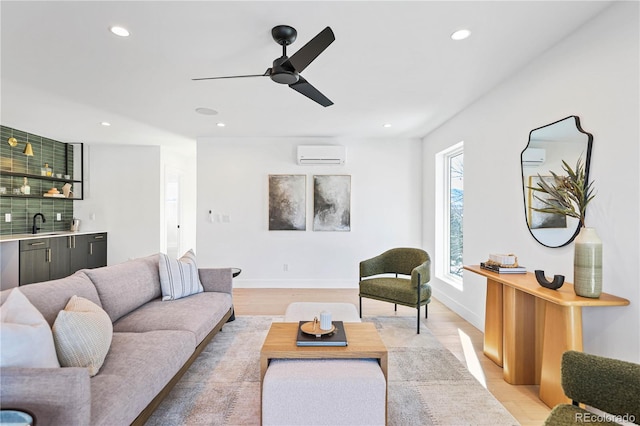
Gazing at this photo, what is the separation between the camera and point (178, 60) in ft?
8.31

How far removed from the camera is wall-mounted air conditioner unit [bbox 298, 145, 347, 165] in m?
4.95

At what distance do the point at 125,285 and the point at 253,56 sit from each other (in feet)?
6.76

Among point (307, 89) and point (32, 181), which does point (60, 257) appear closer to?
point (32, 181)

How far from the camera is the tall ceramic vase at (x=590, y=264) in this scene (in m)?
1.77

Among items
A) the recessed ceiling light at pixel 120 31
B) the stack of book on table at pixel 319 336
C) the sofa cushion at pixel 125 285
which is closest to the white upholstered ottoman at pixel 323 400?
the stack of book on table at pixel 319 336

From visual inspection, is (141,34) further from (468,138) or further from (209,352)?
(468,138)

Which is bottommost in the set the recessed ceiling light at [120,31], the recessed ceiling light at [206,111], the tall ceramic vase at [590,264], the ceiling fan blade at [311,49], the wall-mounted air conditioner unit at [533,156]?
the tall ceramic vase at [590,264]

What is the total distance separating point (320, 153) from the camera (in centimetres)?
496

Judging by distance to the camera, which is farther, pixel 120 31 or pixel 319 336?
pixel 120 31

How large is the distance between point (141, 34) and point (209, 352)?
2535 mm

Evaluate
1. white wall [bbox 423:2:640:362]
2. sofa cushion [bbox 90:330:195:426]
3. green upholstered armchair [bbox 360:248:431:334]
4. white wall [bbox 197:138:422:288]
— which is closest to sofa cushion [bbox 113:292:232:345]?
sofa cushion [bbox 90:330:195:426]

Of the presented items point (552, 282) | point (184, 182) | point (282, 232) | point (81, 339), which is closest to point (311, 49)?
point (81, 339)

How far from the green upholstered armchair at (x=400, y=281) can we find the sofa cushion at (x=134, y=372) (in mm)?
1977

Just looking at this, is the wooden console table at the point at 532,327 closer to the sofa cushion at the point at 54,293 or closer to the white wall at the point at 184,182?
the sofa cushion at the point at 54,293
